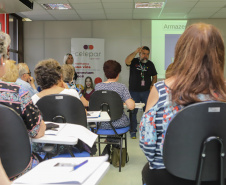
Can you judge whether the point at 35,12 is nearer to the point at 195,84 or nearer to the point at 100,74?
the point at 100,74

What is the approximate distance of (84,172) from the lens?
2.73 ft

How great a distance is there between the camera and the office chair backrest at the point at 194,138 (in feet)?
3.47

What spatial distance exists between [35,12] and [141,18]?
281 cm

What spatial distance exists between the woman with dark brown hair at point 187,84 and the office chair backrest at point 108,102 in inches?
75.7

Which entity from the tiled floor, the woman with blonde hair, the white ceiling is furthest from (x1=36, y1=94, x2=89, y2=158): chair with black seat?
the woman with blonde hair

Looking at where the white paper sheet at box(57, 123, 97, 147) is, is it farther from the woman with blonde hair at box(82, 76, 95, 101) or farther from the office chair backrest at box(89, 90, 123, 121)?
the woman with blonde hair at box(82, 76, 95, 101)

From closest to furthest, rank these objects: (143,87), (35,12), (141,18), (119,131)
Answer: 1. (119,131)
2. (143,87)
3. (35,12)
4. (141,18)

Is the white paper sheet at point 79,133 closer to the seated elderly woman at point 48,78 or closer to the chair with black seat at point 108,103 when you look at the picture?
the seated elderly woman at point 48,78

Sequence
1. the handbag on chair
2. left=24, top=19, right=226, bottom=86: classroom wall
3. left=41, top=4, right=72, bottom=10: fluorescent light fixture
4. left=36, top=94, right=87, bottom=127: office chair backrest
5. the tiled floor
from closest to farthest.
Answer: left=36, top=94, right=87, bottom=127: office chair backrest → the tiled floor → the handbag on chair → left=41, top=4, right=72, bottom=10: fluorescent light fixture → left=24, top=19, right=226, bottom=86: classroom wall

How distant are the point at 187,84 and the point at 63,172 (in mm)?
664

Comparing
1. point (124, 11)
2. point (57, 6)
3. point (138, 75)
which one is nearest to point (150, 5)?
point (124, 11)

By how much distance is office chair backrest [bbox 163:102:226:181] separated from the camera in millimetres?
1059

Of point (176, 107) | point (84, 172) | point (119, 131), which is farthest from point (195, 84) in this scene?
point (119, 131)

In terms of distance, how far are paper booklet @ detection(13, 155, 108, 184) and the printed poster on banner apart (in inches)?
247
